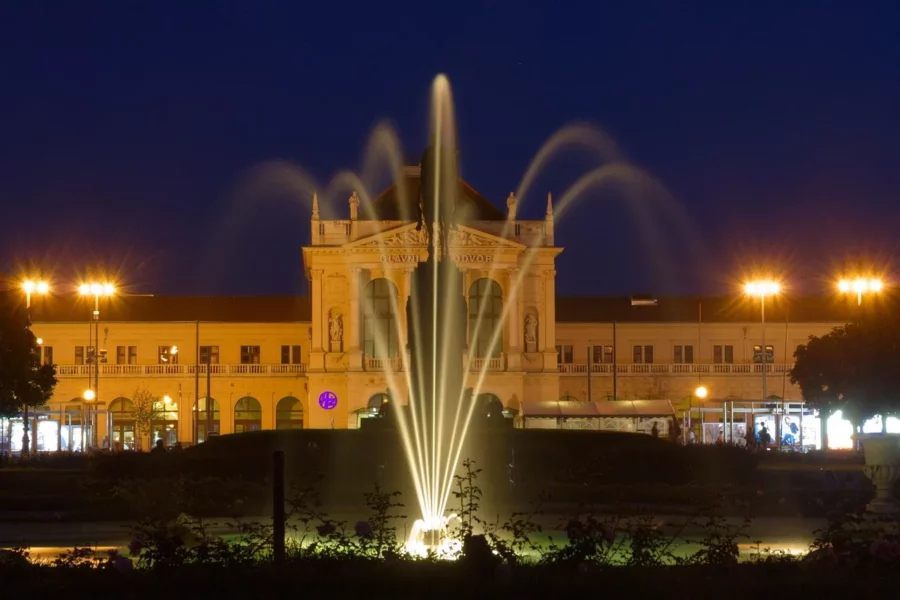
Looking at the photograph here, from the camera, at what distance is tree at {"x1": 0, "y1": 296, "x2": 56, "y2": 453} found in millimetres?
52719

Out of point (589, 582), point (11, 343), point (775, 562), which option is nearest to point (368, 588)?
point (589, 582)

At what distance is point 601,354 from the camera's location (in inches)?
3733

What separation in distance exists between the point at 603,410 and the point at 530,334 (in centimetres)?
2578

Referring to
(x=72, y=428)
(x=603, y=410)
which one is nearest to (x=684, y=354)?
(x=603, y=410)

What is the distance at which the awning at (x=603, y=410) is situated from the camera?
62.0 meters

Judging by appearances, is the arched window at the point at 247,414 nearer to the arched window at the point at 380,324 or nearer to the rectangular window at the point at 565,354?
the arched window at the point at 380,324

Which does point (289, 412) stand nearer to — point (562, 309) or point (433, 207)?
point (562, 309)

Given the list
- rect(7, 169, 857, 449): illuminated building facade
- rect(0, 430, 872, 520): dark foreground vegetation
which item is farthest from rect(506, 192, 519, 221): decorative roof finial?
rect(0, 430, 872, 520): dark foreground vegetation

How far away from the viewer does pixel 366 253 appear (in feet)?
282

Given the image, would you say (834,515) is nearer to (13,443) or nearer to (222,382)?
(13,443)

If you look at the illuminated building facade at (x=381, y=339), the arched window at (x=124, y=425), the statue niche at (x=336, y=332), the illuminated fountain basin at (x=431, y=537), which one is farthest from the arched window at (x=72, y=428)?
the illuminated fountain basin at (x=431, y=537)

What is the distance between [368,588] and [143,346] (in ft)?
274

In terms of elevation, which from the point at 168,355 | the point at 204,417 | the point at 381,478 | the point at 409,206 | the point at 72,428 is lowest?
the point at 381,478

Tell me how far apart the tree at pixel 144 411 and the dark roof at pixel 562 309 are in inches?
335
